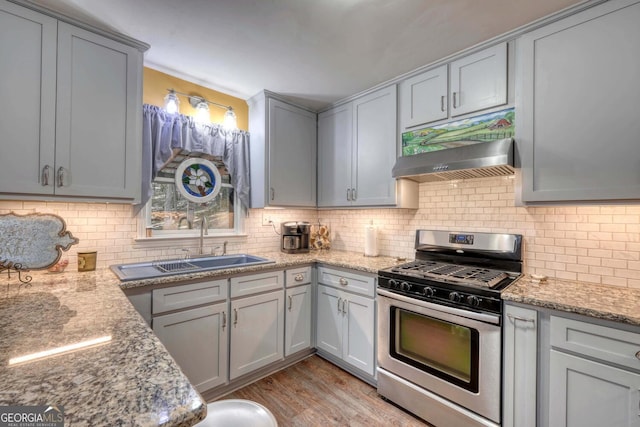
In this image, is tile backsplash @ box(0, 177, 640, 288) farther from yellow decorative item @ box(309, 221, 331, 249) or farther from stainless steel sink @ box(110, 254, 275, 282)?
yellow decorative item @ box(309, 221, 331, 249)

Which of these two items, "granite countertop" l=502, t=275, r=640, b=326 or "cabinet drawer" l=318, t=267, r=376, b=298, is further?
"cabinet drawer" l=318, t=267, r=376, b=298

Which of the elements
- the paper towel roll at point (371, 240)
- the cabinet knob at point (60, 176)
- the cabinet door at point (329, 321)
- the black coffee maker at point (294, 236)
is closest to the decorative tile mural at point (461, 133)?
the paper towel roll at point (371, 240)

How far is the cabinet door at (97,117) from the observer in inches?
68.5

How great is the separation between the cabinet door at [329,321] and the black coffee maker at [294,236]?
0.50 metres

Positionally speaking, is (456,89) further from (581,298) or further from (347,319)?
(347,319)

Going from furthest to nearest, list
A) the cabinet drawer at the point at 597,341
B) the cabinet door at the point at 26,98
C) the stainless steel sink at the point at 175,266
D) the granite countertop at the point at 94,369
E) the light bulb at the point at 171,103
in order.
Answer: the light bulb at the point at 171,103
the stainless steel sink at the point at 175,266
the cabinet door at the point at 26,98
the cabinet drawer at the point at 597,341
the granite countertop at the point at 94,369

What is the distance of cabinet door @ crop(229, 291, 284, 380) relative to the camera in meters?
2.20

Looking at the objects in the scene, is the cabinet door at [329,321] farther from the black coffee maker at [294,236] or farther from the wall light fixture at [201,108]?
the wall light fixture at [201,108]

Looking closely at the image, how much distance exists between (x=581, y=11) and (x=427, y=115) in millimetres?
955

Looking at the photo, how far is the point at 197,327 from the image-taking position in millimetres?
2010

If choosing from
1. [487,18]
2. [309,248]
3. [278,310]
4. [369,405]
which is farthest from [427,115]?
[369,405]

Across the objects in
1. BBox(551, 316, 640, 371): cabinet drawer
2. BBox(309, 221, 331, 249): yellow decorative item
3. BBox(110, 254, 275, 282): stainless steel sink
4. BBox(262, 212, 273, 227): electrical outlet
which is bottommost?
BBox(551, 316, 640, 371): cabinet drawer

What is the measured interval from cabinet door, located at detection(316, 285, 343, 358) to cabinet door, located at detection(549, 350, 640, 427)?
4.73 feet

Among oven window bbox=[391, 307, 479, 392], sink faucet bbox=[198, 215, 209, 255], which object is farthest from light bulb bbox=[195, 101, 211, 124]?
oven window bbox=[391, 307, 479, 392]
